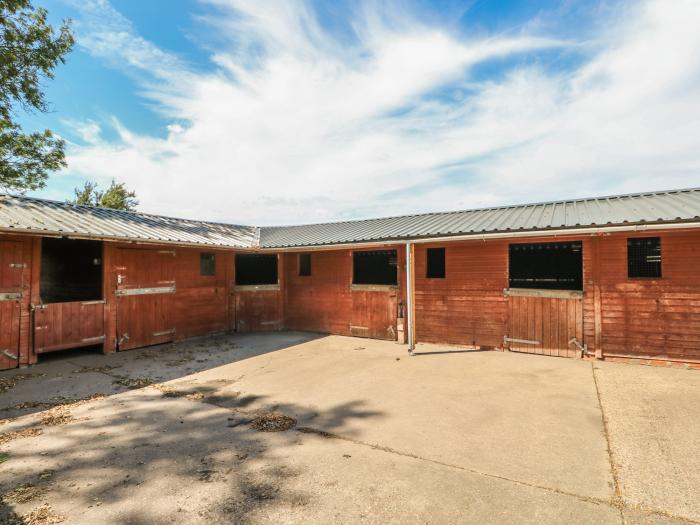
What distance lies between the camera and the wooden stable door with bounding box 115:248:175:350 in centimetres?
897

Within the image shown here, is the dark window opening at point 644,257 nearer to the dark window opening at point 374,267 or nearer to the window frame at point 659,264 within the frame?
the window frame at point 659,264

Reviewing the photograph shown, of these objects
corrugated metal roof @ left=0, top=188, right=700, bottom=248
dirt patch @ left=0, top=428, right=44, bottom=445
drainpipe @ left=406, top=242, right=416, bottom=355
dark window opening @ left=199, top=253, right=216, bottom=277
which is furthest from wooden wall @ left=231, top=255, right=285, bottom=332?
dirt patch @ left=0, top=428, right=44, bottom=445

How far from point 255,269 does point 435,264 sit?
5924mm

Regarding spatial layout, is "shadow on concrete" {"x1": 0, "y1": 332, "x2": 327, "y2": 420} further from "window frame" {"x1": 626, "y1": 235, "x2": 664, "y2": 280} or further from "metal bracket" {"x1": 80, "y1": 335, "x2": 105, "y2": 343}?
"window frame" {"x1": 626, "y1": 235, "x2": 664, "y2": 280}

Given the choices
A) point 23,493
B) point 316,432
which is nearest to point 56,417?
point 23,493

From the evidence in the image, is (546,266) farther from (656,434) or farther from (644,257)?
(656,434)

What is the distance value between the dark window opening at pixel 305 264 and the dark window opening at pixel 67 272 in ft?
20.9

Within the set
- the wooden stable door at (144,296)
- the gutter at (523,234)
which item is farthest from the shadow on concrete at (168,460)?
the gutter at (523,234)

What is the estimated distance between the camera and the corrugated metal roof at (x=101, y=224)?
7211 millimetres

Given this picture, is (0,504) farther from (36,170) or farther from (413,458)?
(36,170)

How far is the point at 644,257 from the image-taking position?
7.48m

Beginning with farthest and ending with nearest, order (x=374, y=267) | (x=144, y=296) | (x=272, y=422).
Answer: (x=374, y=267)
(x=144, y=296)
(x=272, y=422)

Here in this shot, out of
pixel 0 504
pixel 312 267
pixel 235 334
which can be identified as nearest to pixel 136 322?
pixel 235 334

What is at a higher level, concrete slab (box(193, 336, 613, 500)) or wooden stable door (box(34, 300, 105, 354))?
wooden stable door (box(34, 300, 105, 354))
